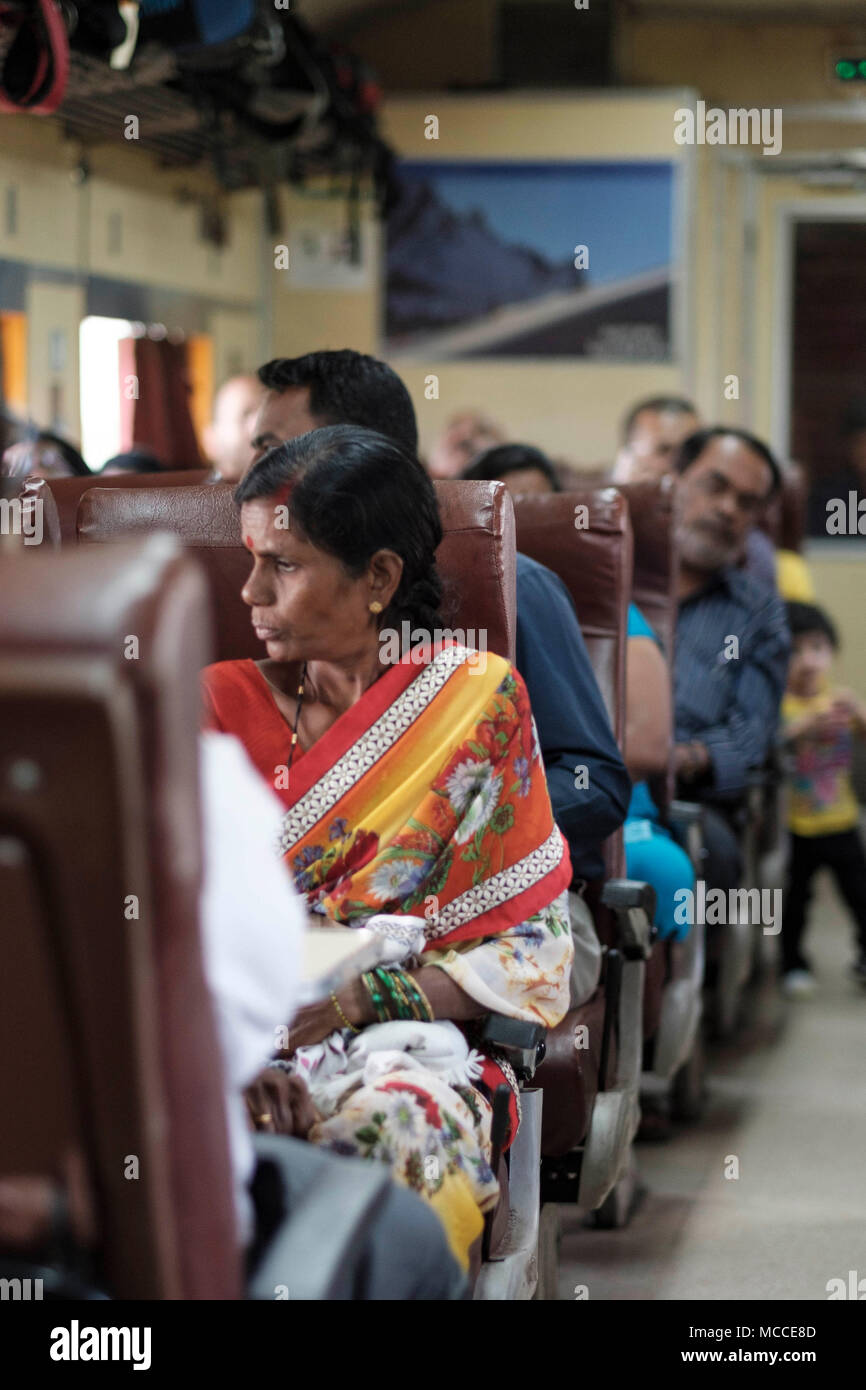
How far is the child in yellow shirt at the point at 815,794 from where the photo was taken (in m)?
4.39

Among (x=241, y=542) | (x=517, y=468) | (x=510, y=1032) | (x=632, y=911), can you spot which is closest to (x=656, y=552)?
(x=517, y=468)

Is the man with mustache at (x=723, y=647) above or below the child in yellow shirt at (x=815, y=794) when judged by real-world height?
above

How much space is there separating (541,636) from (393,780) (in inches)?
22.1

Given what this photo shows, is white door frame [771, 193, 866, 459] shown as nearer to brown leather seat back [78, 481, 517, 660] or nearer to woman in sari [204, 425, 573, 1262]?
brown leather seat back [78, 481, 517, 660]

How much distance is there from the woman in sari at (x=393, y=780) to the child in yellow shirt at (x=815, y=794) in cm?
265

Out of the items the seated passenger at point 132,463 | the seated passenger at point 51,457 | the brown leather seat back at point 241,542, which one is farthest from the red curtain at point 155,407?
the brown leather seat back at point 241,542

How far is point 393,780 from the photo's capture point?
1.70m

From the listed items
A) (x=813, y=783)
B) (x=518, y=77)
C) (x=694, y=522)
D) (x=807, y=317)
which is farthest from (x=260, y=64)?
(x=807, y=317)

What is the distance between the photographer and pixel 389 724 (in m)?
1.73

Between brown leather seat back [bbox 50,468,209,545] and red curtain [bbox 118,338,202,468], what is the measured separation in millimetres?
2851

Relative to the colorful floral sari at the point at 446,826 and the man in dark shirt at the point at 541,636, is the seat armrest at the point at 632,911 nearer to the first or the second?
the man in dark shirt at the point at 541,636

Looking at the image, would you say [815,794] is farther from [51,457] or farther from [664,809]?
[51,457]

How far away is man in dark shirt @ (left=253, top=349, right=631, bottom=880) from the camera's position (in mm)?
2201

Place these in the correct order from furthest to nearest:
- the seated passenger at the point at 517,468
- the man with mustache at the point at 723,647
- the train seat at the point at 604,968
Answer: the man with mustache at the point at 723,647, the seated passenger at the point at 517,468, the train seat at the point at 604,968
